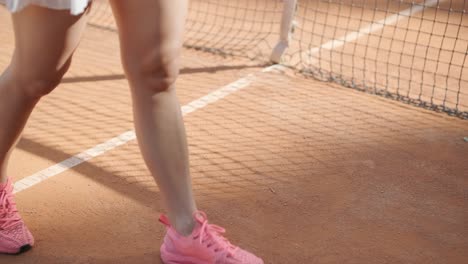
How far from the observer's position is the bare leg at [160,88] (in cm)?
165

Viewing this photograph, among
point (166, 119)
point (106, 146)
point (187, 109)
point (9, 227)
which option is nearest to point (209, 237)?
point (166, 119)

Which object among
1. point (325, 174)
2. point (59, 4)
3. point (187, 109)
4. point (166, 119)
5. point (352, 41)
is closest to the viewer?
point (59, 4)

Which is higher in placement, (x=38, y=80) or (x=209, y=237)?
(x=38, y=80)

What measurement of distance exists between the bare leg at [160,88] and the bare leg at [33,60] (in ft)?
0.50

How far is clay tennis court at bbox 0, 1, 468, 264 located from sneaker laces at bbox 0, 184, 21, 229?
12 centimetres

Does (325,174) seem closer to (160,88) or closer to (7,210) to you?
(160,88)

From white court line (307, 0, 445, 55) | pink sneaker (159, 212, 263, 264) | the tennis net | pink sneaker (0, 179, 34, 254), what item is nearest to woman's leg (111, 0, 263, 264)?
pink sneaker (159, 212, 263, 264)

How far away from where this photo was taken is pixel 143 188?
260 cm

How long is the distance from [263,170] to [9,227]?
3.77 feet

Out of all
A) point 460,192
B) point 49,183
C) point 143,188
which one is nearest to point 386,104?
point 460,192

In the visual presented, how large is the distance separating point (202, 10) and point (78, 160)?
9.34 feet

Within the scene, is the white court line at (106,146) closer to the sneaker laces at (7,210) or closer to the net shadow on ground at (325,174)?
the net shadow on ground at (325,174)

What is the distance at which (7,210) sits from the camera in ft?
6.84

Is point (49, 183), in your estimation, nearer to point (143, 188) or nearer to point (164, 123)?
point (143, 188)
